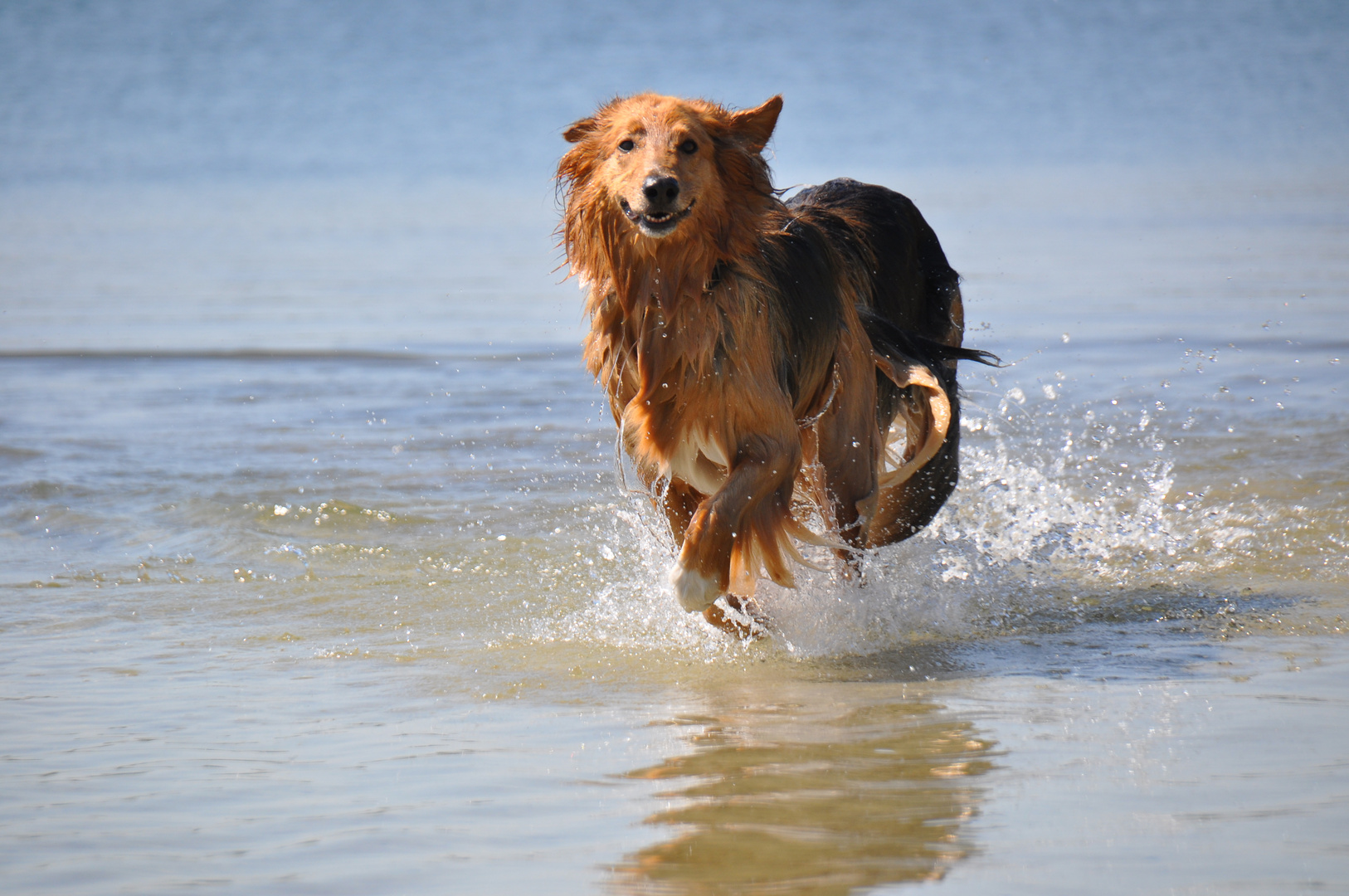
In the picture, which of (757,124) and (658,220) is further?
(757,124)

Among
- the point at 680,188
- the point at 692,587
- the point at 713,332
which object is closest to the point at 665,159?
the point at 680,188

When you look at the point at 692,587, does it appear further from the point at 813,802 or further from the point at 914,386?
the point at 914,386

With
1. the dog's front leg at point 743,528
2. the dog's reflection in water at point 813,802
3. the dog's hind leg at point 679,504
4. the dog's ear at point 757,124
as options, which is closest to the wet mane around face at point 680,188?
the dog's ear at point 757,124

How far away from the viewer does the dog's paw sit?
4.11 meters

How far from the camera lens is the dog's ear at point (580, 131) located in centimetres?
426

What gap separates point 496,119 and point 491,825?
1299 inches

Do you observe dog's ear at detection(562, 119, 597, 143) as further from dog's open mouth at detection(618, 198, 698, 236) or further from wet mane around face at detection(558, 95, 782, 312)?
dog's open mouth at detection(618, 198, 698, 236)

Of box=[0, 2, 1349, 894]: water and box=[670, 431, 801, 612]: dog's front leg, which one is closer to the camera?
box=[0, 2, 1349, 894]: water

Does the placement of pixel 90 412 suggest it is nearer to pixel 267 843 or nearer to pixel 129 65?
pixel 267 843

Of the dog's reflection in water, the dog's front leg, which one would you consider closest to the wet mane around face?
the dog's front leg

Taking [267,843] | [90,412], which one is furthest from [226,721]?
[90,412]

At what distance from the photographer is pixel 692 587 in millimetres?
4125

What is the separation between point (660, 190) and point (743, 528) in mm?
1039

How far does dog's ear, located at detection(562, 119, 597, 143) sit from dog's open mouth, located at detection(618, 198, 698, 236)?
0.42m
